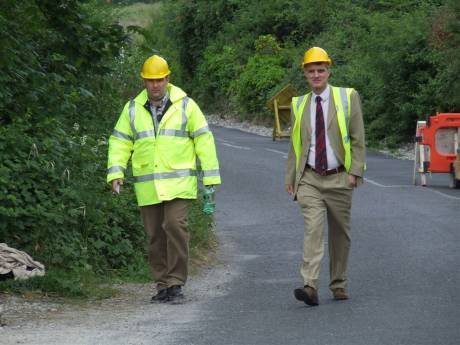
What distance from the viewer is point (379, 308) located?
953 centimetres

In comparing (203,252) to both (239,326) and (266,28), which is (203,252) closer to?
(239,326)

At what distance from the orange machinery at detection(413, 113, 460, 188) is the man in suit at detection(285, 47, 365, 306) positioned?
10506mm

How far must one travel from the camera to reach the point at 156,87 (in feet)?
33.0

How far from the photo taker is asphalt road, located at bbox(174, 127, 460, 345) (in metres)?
8.62

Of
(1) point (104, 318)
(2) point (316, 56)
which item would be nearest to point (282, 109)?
(2) point (316, 56)

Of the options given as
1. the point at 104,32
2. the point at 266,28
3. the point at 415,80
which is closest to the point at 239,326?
the point at 104,32

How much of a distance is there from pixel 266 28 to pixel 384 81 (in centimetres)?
2041

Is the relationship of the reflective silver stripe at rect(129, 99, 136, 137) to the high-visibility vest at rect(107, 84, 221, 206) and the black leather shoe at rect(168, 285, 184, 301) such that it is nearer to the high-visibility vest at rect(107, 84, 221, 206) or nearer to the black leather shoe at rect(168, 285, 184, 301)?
the high-visibility vest at rect(107, 84, 221, 206)

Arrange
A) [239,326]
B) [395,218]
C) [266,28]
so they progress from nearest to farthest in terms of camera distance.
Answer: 1. [239,326]
2. [395,218]
3. [266,28]

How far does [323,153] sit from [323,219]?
1.64 feet

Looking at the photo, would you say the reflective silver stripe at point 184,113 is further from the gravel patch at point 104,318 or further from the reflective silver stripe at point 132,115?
the gravel patch at point 104,318

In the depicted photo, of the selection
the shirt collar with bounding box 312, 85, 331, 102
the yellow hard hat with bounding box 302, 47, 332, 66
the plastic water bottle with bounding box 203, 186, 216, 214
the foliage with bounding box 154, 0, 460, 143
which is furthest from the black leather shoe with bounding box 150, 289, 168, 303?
the foliage with bounding box 154, 0, 460, 143

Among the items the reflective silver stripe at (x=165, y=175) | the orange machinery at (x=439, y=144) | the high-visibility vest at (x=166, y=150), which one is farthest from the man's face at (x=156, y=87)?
the orange machinery at (x=439, y=144)

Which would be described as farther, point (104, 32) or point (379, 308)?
point (104, 32)
